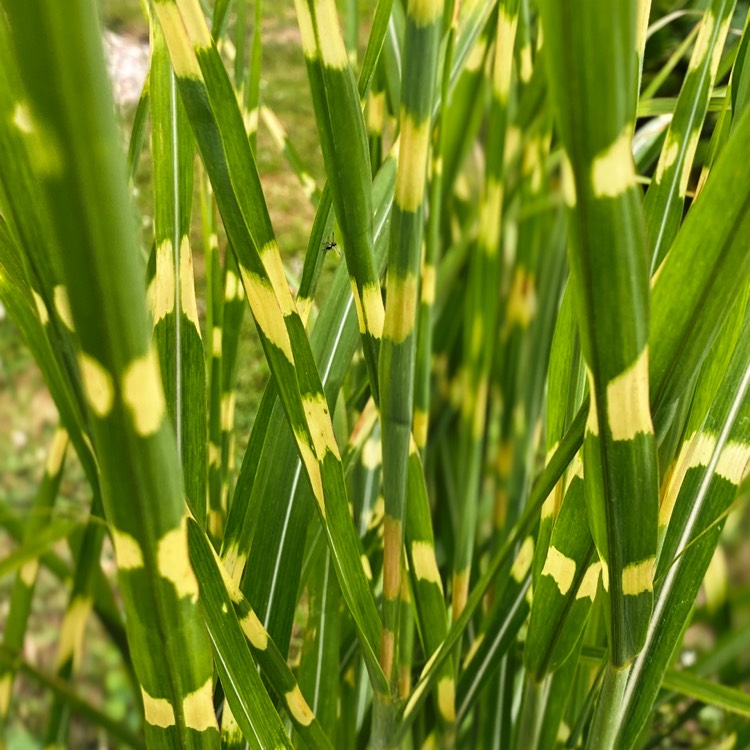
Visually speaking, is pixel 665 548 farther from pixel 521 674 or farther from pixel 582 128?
pixel 521 674

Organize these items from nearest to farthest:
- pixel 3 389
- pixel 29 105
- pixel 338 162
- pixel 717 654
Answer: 1. pixel 29 105
2. pixel 338 162
3. pixel 717 654
4. pixel 3 389

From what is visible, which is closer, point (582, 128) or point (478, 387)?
point (582, 128)

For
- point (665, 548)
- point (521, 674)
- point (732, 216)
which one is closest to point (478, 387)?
point (521, 674)

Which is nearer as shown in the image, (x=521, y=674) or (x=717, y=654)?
(x=717, y=654)

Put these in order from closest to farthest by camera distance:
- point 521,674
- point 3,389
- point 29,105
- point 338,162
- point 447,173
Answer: point 29,105 < point 338,162 < point 521,674 < point 447,173 < point 3,389

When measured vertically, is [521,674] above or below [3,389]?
below

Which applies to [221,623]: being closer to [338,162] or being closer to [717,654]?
[338,162]

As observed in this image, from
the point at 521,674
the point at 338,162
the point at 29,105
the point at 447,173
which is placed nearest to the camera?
the point at 29,105

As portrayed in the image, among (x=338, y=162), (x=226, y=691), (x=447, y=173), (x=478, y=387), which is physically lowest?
(x=226, y=691)

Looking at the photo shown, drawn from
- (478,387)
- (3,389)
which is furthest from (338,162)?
(3,389)
